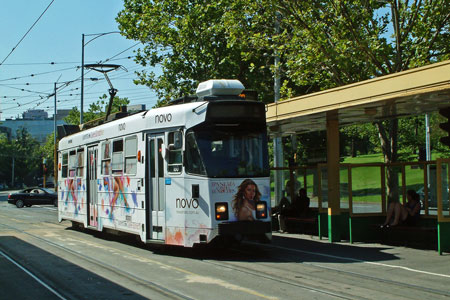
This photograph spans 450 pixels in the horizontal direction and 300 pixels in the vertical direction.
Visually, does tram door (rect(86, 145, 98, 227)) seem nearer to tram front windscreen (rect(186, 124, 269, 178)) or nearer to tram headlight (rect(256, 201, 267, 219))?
tram front windscreen (rect(186, 124, 269, 178))

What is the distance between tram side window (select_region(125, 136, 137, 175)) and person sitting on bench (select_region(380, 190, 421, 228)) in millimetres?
6311

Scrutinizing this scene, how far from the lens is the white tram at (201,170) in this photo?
12367 millimetres

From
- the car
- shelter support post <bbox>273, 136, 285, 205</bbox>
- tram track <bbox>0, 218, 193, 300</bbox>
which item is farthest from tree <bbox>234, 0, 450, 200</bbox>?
the car

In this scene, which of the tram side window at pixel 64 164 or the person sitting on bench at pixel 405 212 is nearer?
the person sitting on bench at pixel 405 212

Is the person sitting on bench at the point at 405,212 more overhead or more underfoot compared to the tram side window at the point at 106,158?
more underfoot

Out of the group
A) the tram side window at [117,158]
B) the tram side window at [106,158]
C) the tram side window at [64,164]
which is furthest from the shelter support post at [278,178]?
the tram side window at [64,164]

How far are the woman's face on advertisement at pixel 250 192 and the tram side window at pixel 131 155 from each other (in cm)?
323

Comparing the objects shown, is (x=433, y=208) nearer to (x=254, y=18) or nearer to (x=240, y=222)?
(x=240, y=222)

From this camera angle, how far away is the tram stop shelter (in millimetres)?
12945

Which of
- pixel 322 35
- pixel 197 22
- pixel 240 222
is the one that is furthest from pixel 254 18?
pixel 240 222

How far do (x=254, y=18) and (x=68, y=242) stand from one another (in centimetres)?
1140

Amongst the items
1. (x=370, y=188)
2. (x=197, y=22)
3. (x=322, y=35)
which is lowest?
(x=370, y=188)

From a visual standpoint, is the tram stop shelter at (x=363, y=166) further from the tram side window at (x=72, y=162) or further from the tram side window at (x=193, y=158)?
the tram side window at (x=72, y=162)

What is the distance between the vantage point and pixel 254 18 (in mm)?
23406
